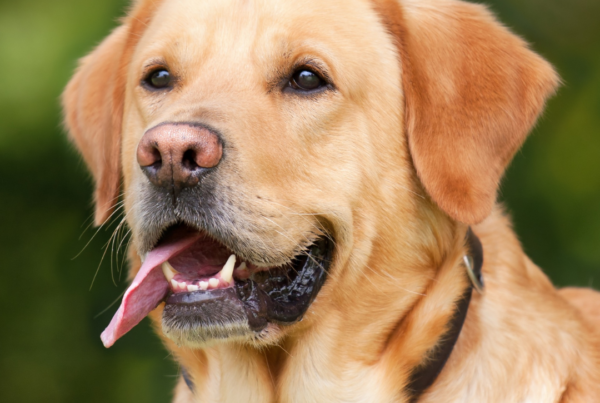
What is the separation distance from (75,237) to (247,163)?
2743 millimetres

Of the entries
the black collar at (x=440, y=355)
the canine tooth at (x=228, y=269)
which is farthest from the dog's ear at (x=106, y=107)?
the black collar at (x=440, y=355)

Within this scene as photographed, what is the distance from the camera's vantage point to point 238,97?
2564mm

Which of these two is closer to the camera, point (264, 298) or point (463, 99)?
point (264, 298)

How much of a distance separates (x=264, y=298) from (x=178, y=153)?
0.62 m

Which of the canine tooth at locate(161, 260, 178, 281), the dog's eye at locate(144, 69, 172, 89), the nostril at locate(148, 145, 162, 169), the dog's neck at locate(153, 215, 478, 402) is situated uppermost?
the nostril at locate(148, 145, 162, 169)

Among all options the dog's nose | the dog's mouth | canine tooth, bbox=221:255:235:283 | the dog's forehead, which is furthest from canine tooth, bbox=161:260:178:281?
the dog's forehead

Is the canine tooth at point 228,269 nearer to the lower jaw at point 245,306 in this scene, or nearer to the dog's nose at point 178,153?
the lower jaw at point 245,306

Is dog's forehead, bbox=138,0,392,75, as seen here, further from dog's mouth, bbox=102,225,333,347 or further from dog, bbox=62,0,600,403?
dog's mouth, bbox=102,225,333,347

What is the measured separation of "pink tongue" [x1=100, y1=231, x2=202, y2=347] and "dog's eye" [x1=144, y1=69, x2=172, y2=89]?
2.19ft

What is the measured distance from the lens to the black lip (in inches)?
94.0

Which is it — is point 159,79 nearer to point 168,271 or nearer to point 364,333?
point 168,271

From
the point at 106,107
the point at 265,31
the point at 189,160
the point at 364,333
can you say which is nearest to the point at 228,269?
the point at 189,160

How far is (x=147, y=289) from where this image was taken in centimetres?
250

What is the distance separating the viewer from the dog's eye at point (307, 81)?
2646 millimetres
